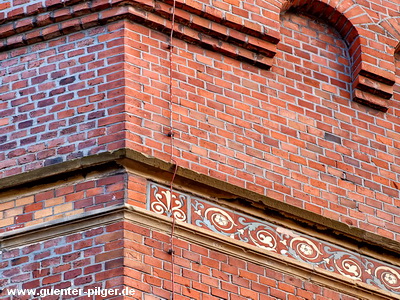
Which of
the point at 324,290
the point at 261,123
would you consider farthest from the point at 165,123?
the point at 324,290

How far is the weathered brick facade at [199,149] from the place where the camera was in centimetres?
796

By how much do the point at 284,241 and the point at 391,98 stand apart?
1777mm

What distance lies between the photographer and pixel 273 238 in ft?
27.6

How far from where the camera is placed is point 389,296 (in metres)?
8.56

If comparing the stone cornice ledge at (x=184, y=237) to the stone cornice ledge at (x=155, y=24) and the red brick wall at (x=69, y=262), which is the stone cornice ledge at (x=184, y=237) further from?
the stone cornice ledge at (x=155, y=24)

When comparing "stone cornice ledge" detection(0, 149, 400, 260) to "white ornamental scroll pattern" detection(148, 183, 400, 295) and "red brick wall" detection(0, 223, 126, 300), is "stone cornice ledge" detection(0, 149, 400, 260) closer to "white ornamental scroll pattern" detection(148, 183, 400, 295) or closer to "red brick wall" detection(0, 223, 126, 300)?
"white ornamental scroll pattern" detection(148, 183, 400, 295)

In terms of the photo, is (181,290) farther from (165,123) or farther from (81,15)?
(81,15)

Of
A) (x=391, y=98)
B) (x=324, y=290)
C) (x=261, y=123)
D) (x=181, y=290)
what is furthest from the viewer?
(x=391, y=98)

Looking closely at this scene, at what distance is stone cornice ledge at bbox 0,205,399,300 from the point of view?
26.0 feet

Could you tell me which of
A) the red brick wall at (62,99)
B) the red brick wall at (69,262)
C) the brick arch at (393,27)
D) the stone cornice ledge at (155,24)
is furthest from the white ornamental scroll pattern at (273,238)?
the brick arch at (393,27)

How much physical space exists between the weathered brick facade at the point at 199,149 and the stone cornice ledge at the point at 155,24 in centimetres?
1

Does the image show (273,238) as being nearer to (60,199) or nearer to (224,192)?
(224,192)

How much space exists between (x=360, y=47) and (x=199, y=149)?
1823mm

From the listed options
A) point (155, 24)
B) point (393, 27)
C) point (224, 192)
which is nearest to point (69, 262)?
point (224, 192)
